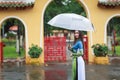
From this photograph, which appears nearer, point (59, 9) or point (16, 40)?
point (16, 40)

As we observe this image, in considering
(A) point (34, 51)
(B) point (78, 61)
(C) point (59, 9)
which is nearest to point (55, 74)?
(A) point (34, 51)

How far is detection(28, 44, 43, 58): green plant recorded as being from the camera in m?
22.1

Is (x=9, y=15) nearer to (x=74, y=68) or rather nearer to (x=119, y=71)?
(x=119, y=71)

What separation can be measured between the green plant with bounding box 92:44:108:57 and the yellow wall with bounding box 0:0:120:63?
75 cm

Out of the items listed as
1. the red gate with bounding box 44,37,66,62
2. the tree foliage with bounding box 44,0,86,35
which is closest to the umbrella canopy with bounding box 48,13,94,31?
the red gate with bounding box 44,37,66,62

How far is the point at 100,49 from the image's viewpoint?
2236 cm

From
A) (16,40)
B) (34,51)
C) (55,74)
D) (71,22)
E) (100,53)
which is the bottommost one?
(55,74)

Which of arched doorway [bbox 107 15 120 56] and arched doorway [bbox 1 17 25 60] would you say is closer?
arched doorway [bbox 1 17 25 60]

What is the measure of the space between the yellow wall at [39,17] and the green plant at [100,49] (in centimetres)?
75

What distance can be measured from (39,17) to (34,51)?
7.16 feet

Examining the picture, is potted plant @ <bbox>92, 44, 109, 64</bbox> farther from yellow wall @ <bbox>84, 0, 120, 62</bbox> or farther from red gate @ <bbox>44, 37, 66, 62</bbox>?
red gate @ <bbox>44, 37, 66, 62</bbox>

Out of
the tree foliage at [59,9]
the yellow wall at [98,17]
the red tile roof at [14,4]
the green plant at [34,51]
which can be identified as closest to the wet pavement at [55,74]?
the green plant at [34,51]

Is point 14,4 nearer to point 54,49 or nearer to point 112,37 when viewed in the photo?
point 54,49

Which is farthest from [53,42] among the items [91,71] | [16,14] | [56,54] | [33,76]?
[33,76]
